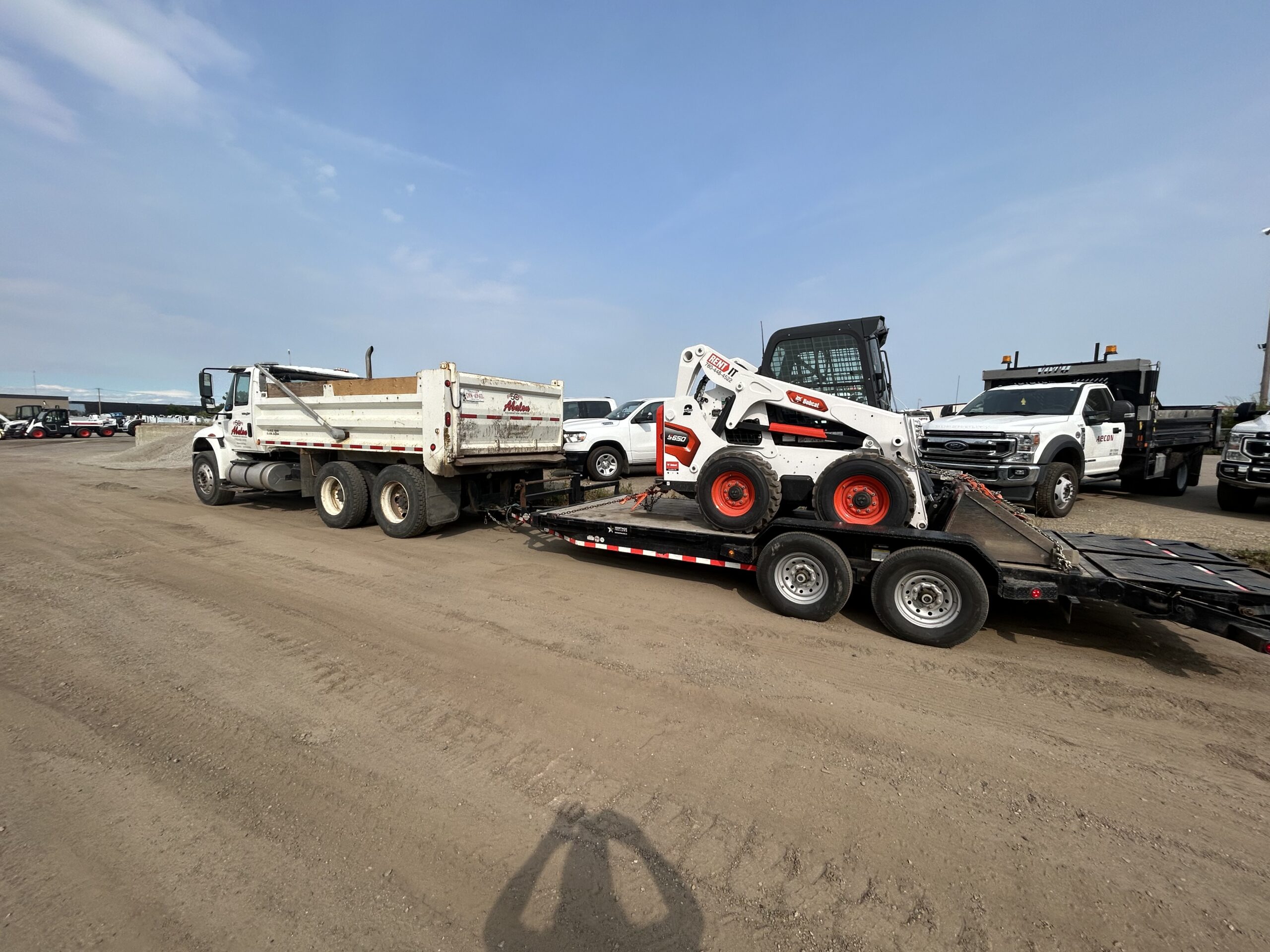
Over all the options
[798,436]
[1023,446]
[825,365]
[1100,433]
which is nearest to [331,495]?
[798,436]

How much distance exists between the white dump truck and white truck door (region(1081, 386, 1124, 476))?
8.84m

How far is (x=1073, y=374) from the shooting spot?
11.6 meters

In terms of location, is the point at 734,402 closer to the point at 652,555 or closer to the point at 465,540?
the point at 652,555

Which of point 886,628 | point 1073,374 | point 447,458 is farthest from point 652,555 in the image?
point 1073,374

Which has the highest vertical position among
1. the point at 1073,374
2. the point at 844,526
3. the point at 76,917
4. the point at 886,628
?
the point at 1073,374

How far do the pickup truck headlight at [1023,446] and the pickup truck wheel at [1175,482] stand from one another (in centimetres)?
608

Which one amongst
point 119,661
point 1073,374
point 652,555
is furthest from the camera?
point 1073,374

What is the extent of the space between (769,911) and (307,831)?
78.0 inches

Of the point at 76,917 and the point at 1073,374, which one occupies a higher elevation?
the point at 1073,374

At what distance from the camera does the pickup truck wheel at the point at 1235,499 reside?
32.1ft

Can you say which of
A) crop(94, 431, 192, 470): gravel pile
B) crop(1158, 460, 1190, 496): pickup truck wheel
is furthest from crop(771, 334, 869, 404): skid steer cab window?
crop(94, 431, 192, 470): gravel pile

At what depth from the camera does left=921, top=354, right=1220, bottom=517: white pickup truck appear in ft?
27.8

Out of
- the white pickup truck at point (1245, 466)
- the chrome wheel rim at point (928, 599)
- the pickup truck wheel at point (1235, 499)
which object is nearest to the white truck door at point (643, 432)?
the chrome wheel rim at point (928, 599)

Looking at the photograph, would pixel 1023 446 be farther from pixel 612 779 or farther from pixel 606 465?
pixel 612 779
